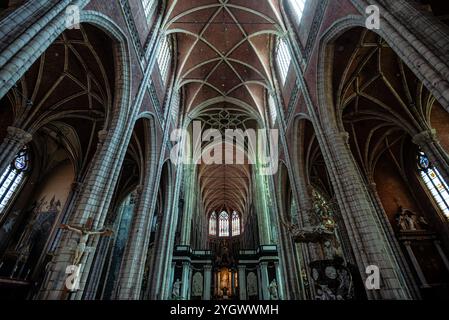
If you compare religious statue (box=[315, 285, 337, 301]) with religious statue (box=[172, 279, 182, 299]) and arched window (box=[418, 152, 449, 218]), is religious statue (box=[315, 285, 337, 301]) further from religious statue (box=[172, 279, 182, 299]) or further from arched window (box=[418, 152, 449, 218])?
religious statue (box=[172, 279, 182, 299])

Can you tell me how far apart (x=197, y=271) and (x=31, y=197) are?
15.2 metres

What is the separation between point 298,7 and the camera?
40.1ft

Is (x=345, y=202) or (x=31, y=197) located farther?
(x=31, y=197)

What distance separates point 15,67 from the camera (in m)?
4.17

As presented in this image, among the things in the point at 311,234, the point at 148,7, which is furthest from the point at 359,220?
the point at 148,7

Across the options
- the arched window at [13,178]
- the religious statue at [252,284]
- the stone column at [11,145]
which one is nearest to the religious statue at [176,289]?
the religious statue at [252,284]

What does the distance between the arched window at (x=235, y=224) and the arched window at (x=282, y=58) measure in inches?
1219

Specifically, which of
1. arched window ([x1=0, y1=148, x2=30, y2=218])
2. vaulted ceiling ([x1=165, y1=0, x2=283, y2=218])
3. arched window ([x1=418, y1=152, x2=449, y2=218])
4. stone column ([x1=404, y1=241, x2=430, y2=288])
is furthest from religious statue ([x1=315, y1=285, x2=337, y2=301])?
arched window ([x1=0, y1=148, x2=30, y2=218])

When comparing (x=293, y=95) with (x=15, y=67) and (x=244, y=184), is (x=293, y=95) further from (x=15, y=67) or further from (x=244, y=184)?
(x=244, y=184)

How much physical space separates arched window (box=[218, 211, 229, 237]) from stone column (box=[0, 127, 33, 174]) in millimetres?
34325

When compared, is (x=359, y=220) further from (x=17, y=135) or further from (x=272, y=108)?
(x=17, y=135)

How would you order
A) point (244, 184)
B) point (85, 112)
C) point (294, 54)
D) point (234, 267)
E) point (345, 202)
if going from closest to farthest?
point (345, 202), point (294, 54), point (85, 112), point (234, 267), point (244, 184)

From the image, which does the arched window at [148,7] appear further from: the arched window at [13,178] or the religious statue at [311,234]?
the arched window at [13,178]
